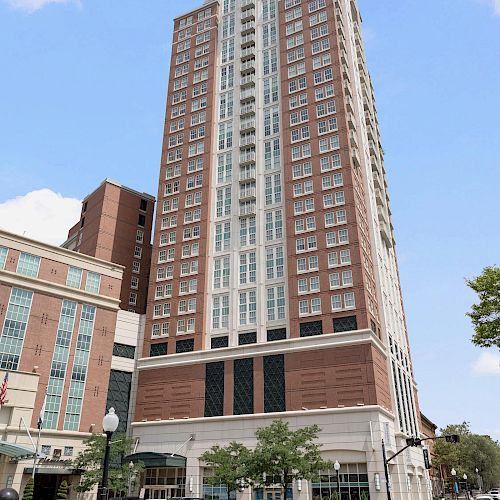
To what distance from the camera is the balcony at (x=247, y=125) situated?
2896 inches

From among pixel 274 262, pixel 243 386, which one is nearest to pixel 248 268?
pixel 274 262

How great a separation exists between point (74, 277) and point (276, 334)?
26172mm

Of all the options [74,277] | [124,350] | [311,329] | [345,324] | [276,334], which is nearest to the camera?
[345,324]

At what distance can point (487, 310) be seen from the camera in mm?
29234

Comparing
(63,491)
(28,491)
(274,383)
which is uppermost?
(274,383)

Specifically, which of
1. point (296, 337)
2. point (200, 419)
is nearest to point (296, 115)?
point (296, 337)

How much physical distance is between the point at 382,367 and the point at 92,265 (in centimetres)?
3838

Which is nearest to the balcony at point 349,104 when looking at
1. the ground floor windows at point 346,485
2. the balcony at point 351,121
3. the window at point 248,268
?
the balcony at point 351,121

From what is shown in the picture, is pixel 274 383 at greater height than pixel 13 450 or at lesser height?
greater

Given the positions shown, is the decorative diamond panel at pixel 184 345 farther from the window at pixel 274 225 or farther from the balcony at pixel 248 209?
the balcony at pixel 248 209

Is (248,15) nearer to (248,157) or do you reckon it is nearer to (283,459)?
(248,157)

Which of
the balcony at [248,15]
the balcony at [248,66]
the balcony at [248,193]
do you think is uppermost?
the balcony at [248,15]

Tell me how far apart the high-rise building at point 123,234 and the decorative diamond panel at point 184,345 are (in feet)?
53.3

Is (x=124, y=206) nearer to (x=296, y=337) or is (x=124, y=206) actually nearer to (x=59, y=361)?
(x=59, y=361)
